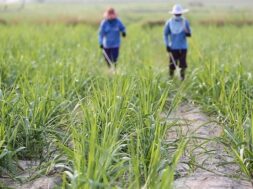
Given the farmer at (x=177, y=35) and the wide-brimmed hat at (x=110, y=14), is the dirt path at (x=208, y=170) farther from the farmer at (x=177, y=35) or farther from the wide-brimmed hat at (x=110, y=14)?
the wide-brimmed hat at (x=110, y=14)

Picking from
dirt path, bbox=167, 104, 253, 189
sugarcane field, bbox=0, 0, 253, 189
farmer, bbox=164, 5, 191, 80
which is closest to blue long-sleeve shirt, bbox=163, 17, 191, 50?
farmer, bbox=164, 5, 191, 80

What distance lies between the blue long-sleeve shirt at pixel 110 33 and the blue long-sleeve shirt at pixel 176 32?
1058 mm

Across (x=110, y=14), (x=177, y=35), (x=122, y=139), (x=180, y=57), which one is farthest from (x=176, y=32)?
(x=122, y=139)

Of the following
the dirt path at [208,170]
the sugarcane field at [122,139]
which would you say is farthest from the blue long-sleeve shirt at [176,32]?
the dirt path at [208,170]

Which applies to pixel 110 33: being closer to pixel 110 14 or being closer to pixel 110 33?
pixel 110 33

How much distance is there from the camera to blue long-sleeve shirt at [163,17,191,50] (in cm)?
755

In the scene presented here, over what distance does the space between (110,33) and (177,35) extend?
1.32 metres

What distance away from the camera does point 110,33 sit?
8.34 metres

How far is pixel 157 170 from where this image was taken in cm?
297

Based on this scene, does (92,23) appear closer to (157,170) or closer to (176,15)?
(176,15)

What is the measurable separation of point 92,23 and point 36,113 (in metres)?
16.1

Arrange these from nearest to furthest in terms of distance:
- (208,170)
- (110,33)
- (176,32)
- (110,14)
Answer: (208,170), (176,32), (110,14), (110,33)

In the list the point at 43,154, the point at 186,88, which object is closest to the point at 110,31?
the point at 186,88

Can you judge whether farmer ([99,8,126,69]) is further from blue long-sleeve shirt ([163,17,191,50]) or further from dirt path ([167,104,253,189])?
dirt path ([167,104,253,189])
